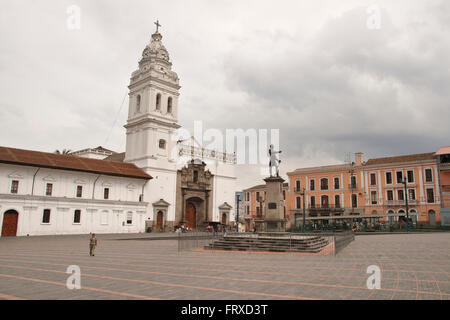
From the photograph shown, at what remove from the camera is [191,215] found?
45.4m

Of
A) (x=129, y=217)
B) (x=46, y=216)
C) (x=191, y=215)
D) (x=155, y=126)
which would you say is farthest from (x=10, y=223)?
(x=191, y=215)

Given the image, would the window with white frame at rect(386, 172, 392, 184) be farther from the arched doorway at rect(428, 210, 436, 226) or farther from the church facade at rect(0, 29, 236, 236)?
the church facade at rect(0, 29, 236, 236)

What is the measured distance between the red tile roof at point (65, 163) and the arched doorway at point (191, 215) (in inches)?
322

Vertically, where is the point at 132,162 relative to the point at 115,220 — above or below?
above

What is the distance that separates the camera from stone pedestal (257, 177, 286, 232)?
20359mm

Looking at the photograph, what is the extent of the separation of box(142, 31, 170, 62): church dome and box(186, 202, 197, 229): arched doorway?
20.8 m

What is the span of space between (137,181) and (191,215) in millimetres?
9983

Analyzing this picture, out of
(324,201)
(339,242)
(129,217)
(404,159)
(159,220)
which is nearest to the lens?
(339,242)

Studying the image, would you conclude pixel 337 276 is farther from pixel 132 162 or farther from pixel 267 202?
pixel 132 162

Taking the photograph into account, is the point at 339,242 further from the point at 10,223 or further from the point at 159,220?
the point at 159,220

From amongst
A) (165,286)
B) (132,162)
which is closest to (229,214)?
(132,162)
